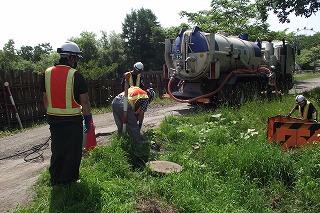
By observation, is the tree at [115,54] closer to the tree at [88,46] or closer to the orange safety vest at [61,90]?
the tree at [88,46]

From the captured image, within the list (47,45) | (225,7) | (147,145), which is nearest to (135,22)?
(225,7)

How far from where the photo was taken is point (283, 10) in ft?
46.4

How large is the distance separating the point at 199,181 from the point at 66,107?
2.11 m

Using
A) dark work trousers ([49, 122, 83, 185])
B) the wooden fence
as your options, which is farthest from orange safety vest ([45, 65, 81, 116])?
the wooden fence

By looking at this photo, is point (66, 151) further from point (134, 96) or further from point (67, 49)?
point (134, 96)

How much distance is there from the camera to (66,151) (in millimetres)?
4117

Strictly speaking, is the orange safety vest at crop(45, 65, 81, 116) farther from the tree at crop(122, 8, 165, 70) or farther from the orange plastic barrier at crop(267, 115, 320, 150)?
the tree at crop(122, 8, 165, 70)

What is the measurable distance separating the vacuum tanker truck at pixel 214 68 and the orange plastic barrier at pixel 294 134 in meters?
3.64

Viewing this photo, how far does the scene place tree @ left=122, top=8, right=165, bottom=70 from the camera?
4091cm

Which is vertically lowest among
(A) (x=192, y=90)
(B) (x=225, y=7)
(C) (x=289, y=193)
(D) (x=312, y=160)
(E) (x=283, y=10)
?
(C) (x=289, y=193)

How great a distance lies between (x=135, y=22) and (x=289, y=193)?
43.0 m

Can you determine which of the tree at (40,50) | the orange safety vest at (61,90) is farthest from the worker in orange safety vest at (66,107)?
the tree at (40,50)

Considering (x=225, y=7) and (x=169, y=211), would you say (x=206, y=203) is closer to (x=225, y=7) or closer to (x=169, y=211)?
(x=169, y=211)

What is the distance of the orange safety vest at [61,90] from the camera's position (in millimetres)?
4012
